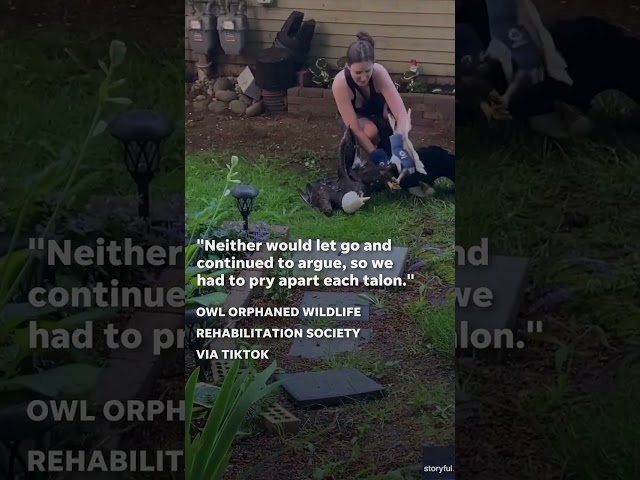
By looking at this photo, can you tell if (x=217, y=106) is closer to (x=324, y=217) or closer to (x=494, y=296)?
(x=324, y=217)

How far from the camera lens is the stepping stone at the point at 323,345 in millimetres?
2793

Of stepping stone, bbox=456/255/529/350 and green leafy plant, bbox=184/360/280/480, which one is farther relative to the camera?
stepping stone, bbox=456/255/529/350

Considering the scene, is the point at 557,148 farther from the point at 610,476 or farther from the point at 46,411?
the point at 46,411

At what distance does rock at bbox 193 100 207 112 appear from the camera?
2.74 m

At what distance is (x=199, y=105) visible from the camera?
8.98 feet

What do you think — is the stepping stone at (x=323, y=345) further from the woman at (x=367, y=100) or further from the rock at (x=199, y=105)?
the rock at (x=199, y=105)

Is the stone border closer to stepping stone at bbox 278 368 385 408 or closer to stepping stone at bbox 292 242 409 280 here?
stepping stone at bbox 292 242 409 280

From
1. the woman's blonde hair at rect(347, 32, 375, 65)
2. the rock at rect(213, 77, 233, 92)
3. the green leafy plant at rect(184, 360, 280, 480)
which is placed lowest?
the green leafy plant at rect(184, 360, 280, 480)

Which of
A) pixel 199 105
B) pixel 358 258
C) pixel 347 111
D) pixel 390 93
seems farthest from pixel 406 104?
pixel 199 105

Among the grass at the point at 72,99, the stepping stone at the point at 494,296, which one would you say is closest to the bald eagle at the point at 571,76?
the stepping stone at the point at 494,296

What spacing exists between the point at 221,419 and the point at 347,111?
3.01ft

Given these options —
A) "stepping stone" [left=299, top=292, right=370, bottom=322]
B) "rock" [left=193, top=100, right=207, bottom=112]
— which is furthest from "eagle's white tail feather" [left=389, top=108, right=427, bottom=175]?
"rock" [left=193, top=100, right=207, bottom=112]

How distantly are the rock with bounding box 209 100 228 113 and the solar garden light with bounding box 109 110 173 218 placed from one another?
0.12 meters

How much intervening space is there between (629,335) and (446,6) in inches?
41.8
